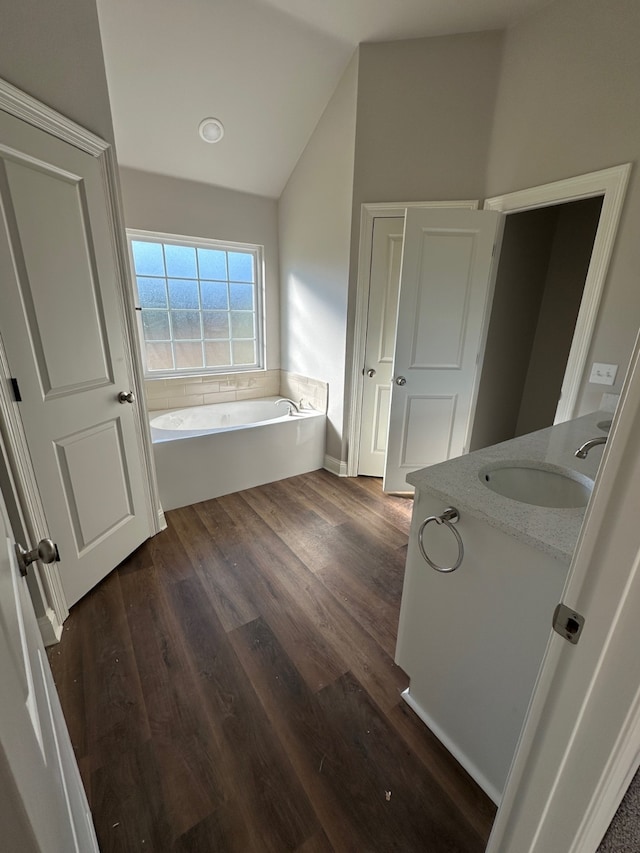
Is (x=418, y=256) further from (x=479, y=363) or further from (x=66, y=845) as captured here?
(x=66, y=845)

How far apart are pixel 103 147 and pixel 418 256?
Answer: 171 cm

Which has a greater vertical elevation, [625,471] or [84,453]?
[625,471]

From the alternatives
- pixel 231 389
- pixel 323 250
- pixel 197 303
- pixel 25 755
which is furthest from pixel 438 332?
pixel 25 755

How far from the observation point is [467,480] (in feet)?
3.66

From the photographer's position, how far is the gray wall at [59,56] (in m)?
1.29

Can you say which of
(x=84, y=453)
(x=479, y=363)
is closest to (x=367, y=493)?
(x=479, y=363)

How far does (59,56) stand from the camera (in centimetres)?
143

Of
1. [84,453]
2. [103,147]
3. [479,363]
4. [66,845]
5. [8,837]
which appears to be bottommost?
[66,845]

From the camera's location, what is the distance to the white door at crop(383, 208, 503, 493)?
2.23m

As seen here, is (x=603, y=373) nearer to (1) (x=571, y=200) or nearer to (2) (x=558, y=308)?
(1) (x=571, y=200)

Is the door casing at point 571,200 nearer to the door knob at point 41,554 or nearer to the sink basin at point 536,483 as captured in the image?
the sink basin at point 536,483

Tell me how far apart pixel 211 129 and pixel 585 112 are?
2263 millimetres

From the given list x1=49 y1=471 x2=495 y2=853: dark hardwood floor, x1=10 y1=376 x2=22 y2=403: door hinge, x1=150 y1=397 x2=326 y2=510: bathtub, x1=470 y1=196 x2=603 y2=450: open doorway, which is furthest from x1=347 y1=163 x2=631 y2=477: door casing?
x1=10 y1=376 x2=22 y2=403: door hinge

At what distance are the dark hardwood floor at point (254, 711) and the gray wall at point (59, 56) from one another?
2.13 meters
